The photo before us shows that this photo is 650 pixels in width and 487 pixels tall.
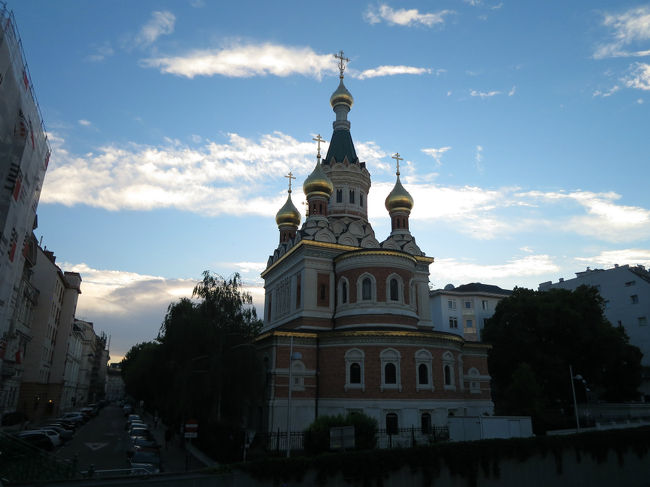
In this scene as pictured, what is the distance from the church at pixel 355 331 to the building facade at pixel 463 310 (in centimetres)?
2417

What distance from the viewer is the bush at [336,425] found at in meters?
15.8

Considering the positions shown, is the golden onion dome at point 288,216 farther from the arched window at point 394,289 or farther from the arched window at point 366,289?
the arched window at point 394,289

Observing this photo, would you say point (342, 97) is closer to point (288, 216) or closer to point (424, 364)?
point (288, 216)

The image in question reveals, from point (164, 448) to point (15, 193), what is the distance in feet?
53.0

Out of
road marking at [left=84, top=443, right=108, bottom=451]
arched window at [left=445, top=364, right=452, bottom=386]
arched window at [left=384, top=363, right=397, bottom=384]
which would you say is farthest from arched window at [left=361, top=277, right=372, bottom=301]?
road marking at [left=84, top=443, right=108, bottom=451]

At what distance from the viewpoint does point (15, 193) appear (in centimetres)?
1908

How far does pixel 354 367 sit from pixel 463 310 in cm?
3558

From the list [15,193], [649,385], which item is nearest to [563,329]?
[649,385]

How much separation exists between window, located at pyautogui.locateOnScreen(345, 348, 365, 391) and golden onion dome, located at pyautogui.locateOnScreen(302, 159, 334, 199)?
43.2 feet

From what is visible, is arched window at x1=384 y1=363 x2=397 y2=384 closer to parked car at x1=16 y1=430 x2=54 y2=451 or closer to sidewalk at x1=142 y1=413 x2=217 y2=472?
sidewalk at x1=142 y1=413 x2=217 y2=472

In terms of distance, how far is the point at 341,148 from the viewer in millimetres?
38969

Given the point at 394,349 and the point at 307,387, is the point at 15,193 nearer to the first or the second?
the point at 307,387

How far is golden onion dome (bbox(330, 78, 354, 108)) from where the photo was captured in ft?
134

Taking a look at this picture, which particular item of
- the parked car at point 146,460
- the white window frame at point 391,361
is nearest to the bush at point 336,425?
the parked car at point 146,460
